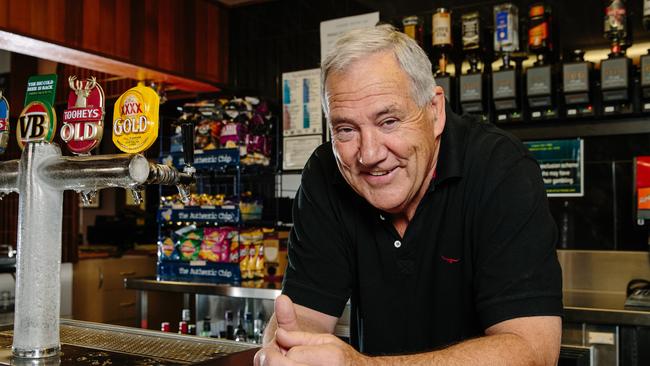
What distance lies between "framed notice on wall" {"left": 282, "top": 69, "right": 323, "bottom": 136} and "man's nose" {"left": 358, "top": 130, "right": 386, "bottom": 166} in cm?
255

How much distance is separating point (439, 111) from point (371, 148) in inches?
9.2

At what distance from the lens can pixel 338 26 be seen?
370 centimetres

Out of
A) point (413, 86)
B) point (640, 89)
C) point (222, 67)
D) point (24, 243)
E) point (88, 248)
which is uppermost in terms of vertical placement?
point (222, 67)

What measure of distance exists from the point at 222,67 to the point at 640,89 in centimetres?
240

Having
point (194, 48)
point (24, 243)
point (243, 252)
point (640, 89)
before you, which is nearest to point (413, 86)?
point (24, 243)

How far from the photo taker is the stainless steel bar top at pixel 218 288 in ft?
9.58

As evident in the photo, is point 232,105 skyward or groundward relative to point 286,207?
skyward

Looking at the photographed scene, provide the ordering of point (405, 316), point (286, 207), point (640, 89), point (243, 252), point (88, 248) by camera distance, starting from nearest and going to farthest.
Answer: point (405, 316) < point (640, 89) < point (243, 252) < point (286, 207) < point (88, 248)

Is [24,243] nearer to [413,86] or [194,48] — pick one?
[413,86]

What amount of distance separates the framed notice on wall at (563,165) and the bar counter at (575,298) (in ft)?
1.51

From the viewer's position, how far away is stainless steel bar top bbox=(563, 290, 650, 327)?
7.48 feet

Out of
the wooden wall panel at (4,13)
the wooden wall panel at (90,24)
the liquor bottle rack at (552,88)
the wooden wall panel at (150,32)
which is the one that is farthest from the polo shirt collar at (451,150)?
the wooden wall panel at (150,32)

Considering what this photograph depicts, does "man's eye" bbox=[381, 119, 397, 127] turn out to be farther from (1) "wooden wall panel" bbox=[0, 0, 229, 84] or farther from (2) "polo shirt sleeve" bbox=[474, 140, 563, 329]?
(1) "wooden wall panel" bbox=[0, 0, 229, 84]

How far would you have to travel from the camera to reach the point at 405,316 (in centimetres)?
132
